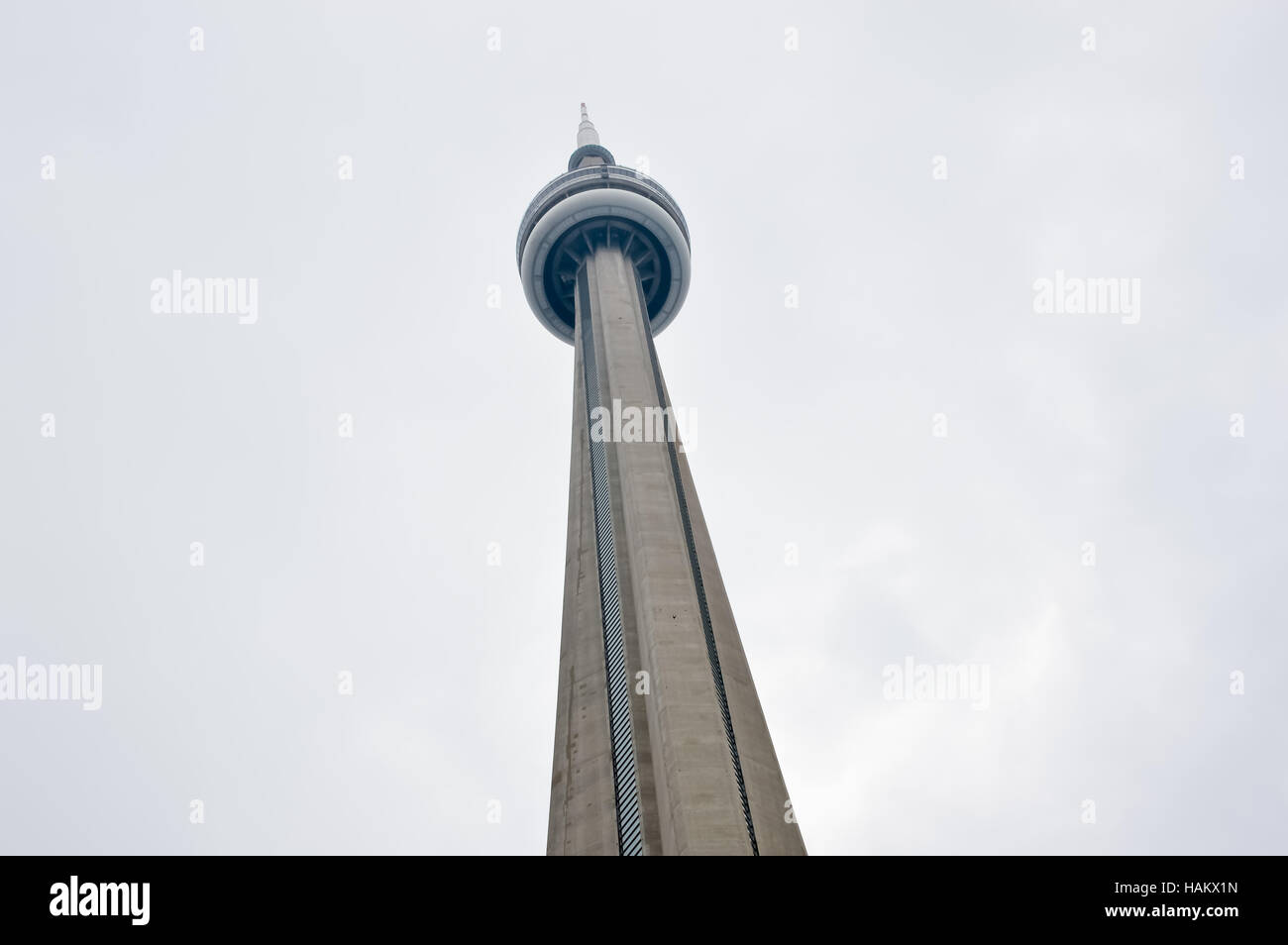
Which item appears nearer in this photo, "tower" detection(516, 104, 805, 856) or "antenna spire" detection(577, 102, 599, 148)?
"tower" detection(516, 104, 805, 856)

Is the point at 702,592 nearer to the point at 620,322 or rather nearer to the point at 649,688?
the point at 649,688

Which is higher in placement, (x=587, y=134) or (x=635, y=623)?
(x=587, y=134)

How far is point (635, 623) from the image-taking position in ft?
113

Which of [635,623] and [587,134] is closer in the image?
[635,623]

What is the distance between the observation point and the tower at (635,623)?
26.0 meters

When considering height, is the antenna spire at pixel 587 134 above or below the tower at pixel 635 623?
above

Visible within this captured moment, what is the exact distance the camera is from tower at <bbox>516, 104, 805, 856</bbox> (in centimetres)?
2602

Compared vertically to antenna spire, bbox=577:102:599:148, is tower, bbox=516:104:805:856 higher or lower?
lower

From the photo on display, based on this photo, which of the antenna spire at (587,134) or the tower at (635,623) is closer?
the tower at (635,623)

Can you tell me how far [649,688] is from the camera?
94.2 ft
